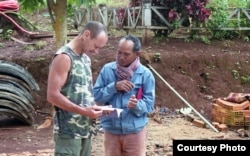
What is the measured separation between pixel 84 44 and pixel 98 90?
0.71 m

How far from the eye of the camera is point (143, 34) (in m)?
13.0

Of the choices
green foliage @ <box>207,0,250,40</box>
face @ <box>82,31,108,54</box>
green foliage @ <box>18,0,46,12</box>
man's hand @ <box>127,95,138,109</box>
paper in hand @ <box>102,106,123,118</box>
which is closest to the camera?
face @ <box>82,31,108,54</box>

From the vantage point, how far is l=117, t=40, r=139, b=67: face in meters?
4.58

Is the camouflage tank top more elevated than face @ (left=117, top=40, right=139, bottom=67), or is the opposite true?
face @ (left=117, top=40, right=139, bottom=67)

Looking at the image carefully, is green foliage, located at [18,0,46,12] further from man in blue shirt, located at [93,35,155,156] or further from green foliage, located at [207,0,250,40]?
green foliage, located at [207,0,250,40]

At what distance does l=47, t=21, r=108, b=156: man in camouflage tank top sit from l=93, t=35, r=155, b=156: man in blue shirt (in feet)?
1.55

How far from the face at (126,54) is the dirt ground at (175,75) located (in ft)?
12.1

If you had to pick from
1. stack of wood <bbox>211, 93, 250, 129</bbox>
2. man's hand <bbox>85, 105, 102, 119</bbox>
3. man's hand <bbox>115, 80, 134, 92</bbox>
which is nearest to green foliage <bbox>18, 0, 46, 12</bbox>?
stack of wood <bbox>211, 93, 250, 129</bbox>

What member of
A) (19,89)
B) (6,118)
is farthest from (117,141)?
(6,118)

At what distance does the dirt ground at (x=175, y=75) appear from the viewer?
8.79 meters

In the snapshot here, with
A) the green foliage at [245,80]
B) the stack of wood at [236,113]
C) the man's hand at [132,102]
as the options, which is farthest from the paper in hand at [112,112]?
the green foliage at [245,80]

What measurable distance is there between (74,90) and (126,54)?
29.8 inches

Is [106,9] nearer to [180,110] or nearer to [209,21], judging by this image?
[209,21]

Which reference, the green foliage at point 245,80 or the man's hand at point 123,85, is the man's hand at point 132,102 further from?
the green foliage at point 245,80
